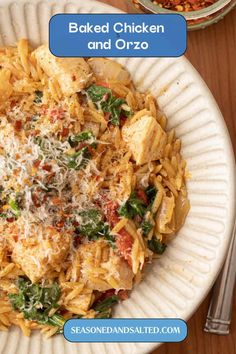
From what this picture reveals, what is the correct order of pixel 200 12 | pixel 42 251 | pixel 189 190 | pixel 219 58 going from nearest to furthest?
1. pixel 42 251
2. pixel 189 190
3. pixel 200 12
4. pixel 219 58

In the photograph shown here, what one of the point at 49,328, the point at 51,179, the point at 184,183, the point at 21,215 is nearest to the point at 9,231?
the point at 21,215

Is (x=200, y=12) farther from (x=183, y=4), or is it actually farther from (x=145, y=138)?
(x=145, y=138)

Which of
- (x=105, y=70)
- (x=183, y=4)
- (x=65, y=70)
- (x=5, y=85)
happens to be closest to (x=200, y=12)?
(x=183, y=4)

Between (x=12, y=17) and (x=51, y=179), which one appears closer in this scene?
(x=51, y=179)

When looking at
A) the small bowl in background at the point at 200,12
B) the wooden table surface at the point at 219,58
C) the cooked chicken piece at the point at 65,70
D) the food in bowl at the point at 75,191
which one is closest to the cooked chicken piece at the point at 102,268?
the food in bowl at the point at 75,191

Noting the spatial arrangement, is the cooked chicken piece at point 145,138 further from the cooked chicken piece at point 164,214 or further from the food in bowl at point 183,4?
the food in bowl at point 183,4

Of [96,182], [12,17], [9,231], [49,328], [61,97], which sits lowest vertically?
[49,328]

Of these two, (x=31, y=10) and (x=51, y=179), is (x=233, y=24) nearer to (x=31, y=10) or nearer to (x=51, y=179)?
(x=31, y=10)
